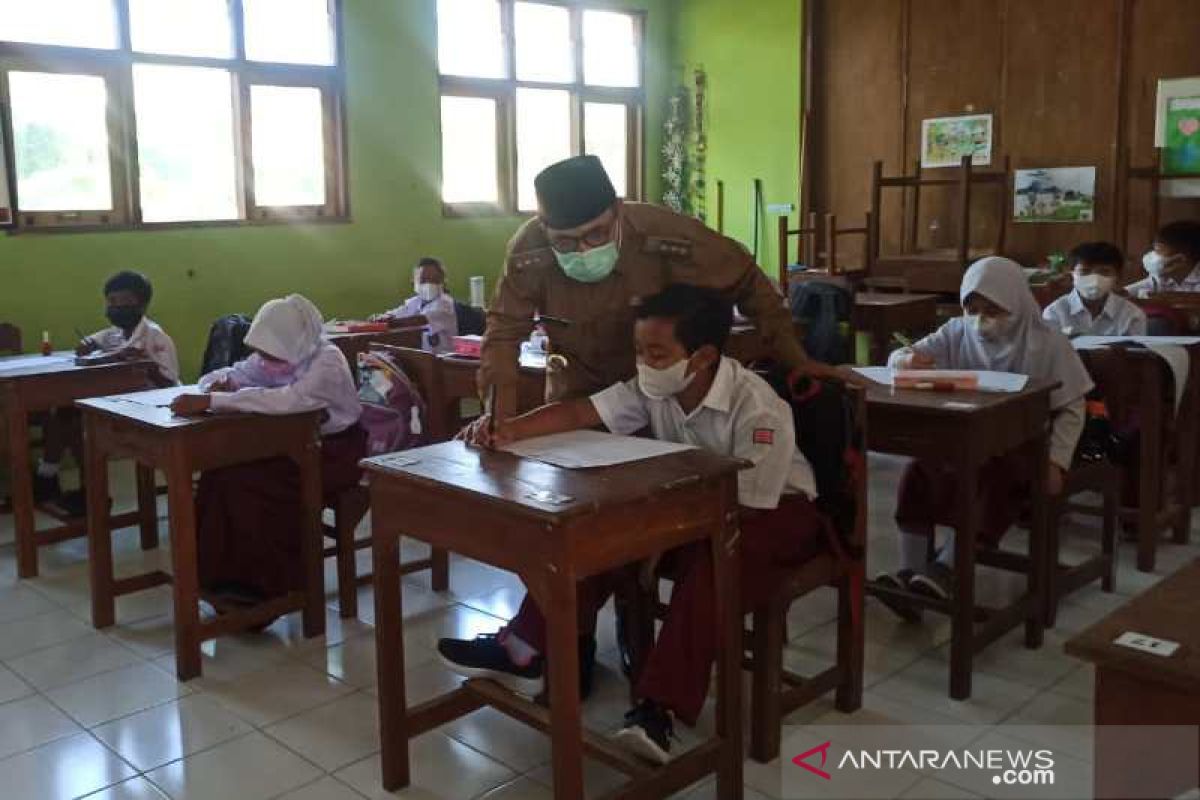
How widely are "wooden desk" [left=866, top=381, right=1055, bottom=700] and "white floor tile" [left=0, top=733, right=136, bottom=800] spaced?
1965 mm

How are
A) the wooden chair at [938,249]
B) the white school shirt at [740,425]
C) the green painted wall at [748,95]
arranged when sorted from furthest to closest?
1. the green painted wall at [748,95]
2. the wooden chair at [938,249]
3. the white school shirt at [740,425]

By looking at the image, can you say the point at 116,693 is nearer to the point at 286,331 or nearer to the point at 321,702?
the point at 321,702

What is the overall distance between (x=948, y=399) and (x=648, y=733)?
1.20 metres

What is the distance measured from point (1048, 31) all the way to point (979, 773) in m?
5.82

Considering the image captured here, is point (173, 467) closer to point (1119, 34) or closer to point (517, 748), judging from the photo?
point (517, 748)

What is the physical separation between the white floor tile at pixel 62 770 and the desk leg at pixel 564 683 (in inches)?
44.2

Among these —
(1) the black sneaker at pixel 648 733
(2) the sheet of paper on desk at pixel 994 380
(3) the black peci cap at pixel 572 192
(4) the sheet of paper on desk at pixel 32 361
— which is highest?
(3) the black peci cap at pixel 572 192

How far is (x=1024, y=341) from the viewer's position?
10.7ft

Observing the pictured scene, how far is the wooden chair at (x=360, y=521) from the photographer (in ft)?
11.2

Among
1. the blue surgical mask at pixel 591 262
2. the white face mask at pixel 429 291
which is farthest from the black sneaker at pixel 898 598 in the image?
the white face mask at pixel 429 291

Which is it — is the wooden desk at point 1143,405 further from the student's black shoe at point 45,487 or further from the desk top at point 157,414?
the student's black shoe at point 45,487

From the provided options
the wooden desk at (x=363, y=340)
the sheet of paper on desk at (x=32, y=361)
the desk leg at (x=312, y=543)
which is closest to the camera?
the desk leg at (x=312, y=543)

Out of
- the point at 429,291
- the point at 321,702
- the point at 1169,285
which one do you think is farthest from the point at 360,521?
the point at 1169,285

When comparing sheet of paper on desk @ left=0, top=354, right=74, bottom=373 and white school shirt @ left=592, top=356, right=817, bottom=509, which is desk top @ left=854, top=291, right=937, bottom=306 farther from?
sheet of paper on desk @ left=0, top=354, right=74, bottom=373
